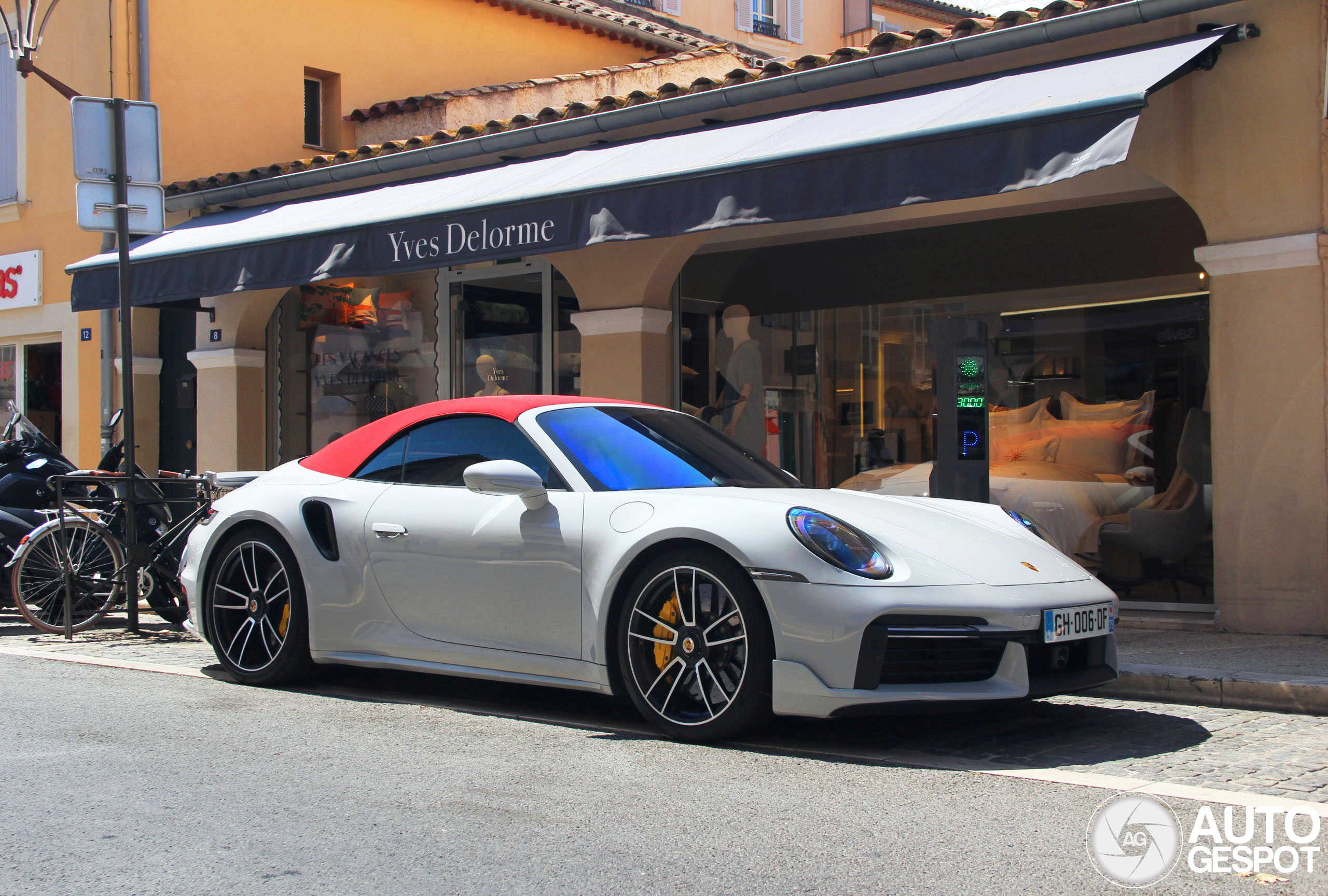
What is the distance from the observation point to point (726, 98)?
965cm

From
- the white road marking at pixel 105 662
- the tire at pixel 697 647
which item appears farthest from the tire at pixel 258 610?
the tire at pixel 697 647

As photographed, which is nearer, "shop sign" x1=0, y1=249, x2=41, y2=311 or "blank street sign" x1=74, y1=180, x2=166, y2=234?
"blank street sign" x1=74, y1=180, x2=166, y2=234

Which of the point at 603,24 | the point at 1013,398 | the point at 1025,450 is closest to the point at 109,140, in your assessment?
the point at 1013,398

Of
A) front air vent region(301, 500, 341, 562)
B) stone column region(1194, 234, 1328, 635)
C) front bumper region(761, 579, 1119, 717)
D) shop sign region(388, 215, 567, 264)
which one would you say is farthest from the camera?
shop sign region(388, 215, 567, 264)

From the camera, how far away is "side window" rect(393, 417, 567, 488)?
558cm

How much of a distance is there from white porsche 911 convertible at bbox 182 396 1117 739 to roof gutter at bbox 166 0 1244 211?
3706 mm

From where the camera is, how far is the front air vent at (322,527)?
5922 millimetres

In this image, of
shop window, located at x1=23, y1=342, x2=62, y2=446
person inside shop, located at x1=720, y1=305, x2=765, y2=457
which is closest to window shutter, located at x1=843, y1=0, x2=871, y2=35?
shop window, located at x1=23, y1=342, x2=62, y2=446

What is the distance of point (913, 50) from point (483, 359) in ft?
18.9

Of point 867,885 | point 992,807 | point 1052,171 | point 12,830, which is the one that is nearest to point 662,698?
point 992,807

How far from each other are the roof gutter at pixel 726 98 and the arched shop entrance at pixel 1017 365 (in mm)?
1502

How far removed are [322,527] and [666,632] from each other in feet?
6.52

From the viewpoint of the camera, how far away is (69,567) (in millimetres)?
8422

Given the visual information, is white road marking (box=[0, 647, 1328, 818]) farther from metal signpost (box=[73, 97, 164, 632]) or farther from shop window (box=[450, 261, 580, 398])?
shop window (box=[450, 261, 580, 398])
